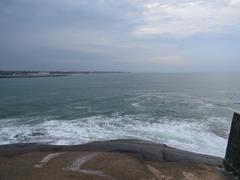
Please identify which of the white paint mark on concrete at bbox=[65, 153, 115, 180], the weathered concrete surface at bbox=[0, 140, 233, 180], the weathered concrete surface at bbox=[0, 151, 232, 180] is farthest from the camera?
the white paint mark on concrete at bbox=[65, 153, 115, 180]

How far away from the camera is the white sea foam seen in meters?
25.0

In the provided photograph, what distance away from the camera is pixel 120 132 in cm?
2847

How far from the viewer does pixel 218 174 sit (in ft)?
53.4

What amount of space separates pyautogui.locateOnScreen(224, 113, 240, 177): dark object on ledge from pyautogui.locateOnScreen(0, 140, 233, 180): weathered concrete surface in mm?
656

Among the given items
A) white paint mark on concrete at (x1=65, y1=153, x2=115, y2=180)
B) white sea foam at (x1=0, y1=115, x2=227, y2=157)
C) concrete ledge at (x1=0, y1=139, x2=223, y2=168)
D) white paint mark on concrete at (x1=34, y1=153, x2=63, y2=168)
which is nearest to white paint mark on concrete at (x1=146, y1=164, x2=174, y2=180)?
white paint mark on concrete at (x1=65, y1=153, x2=115, y2=180)

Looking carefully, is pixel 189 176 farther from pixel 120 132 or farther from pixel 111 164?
pixel 120 132

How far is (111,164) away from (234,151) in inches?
338

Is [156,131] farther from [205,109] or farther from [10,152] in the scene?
[205,109]

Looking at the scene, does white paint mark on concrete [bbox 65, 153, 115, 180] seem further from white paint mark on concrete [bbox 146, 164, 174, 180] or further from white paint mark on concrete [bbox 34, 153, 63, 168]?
white paint mark on concrete [bbox 146, 164, 174, 180]

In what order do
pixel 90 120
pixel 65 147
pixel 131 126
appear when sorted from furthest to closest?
1. pixel 90 120
2. pixel 131 126
3. pixel 65 147

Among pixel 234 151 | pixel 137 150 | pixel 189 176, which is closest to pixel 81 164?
pixel 137 150

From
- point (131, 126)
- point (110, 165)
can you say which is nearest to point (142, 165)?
point (110, 165)

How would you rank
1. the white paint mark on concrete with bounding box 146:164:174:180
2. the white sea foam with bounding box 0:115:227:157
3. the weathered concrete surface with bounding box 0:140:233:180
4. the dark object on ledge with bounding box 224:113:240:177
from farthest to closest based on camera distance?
the white sea foam with bounding box 0:115:227:157 → the dark object on ledge with bounding box 224:113:240:177 → the white paint mark on concrete with bounding box 146:164:174:180 → the weathered concrete surface with bounding box 0:140:233:180

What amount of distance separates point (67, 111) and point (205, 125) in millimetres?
21817
